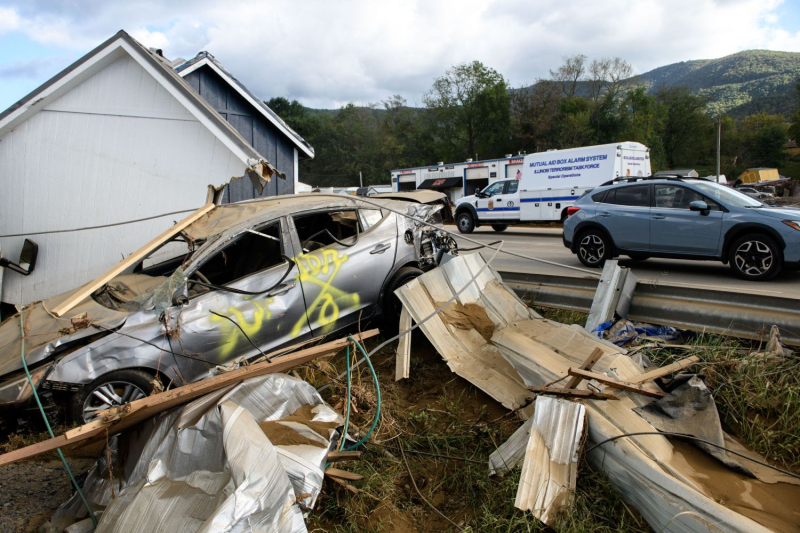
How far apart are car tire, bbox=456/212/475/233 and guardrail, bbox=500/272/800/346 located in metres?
13.1

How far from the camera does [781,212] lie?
23.3 feet

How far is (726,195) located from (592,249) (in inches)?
87.1

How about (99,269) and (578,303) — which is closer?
(578,303)

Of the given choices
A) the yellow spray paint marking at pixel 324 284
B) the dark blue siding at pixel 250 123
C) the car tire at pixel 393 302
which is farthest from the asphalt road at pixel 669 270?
the dark blue siding at pixel 250 123

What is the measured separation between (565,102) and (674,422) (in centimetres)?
6060

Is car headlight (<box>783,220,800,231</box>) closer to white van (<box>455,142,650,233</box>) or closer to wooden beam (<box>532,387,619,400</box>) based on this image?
wooden beam (<box>532,387,619,400</box>)

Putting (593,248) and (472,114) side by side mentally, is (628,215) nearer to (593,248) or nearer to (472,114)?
(593,248)

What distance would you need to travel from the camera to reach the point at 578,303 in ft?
17.2

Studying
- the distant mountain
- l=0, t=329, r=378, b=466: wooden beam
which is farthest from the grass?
the distant mountain

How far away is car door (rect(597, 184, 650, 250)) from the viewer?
27.5ft

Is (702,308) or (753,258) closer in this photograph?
(702,308)

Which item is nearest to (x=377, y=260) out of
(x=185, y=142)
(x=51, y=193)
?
(x=185, y=142)

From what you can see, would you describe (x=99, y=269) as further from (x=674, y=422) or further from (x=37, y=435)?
(x=674, y=422)

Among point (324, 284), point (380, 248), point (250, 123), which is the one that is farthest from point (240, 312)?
point (250, 123)
